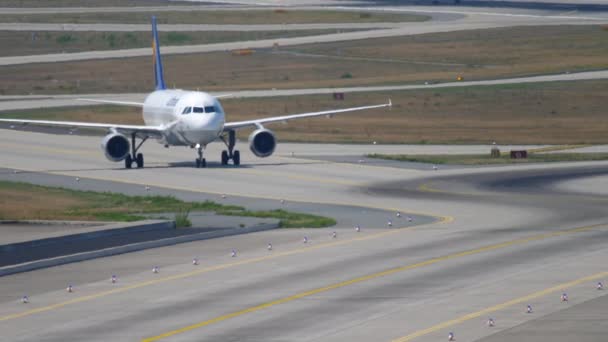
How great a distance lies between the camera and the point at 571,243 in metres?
35.7

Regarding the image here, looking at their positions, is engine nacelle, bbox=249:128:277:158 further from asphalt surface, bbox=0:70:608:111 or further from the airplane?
asphalt surface, bbox=0:70:608:111

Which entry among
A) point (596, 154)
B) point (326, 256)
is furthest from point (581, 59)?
point (326, 256)

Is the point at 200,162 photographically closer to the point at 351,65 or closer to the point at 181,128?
the point at 181,128

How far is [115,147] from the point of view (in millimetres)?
57781

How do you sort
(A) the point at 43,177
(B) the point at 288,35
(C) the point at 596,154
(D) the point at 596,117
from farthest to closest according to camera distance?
1. (B) the point at 288,35
2. (D) the point at 596,117
3. (C) the point at 596,154
4. (A) the point at 43,177

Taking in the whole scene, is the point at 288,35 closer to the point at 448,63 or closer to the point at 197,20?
the point at 197,20

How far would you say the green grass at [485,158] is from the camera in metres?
60.3

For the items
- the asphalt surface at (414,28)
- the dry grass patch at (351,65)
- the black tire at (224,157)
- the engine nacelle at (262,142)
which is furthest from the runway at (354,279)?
the asphalt surface at (414,28)

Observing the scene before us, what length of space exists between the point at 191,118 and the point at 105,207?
44.0ft

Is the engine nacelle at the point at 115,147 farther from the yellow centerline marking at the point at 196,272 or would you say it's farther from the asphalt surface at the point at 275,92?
the asphalt surface at the point at 275,92

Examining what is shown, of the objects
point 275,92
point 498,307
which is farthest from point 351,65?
point 498,307

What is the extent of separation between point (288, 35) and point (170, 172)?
270 feet

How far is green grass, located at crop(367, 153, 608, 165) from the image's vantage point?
60.3 meters

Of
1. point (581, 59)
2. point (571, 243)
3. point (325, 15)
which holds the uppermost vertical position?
point (325, 15)
